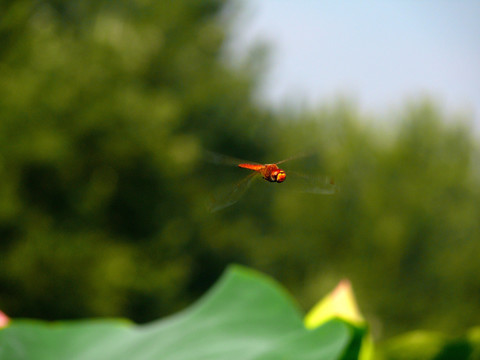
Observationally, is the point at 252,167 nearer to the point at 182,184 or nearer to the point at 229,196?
the point at 229,196

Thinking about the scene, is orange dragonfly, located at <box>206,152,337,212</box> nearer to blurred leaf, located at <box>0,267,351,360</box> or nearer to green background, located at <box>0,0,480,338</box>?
blurred leaf, located at <box>0,267,351,360</box>

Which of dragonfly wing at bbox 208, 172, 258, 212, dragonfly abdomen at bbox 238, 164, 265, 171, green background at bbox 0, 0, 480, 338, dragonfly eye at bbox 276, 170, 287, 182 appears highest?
green background at bbox 0, 0, 480, 338

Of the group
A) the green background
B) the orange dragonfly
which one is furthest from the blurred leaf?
the green background

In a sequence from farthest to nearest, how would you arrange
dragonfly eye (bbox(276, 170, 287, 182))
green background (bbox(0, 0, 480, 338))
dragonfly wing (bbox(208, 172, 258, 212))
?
1. green background (bbox(0, 0, 480, 338))
2. dragonfly eye (bbox(276, 170, 287, 182))
3. dragonfly wing (bbox(208, 172, 258, 212))

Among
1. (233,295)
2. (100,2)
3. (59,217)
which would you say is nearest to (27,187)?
(59,217)

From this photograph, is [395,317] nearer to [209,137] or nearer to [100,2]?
[209,137]

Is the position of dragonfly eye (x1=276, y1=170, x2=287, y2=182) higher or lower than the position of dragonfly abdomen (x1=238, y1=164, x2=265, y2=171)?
lower
